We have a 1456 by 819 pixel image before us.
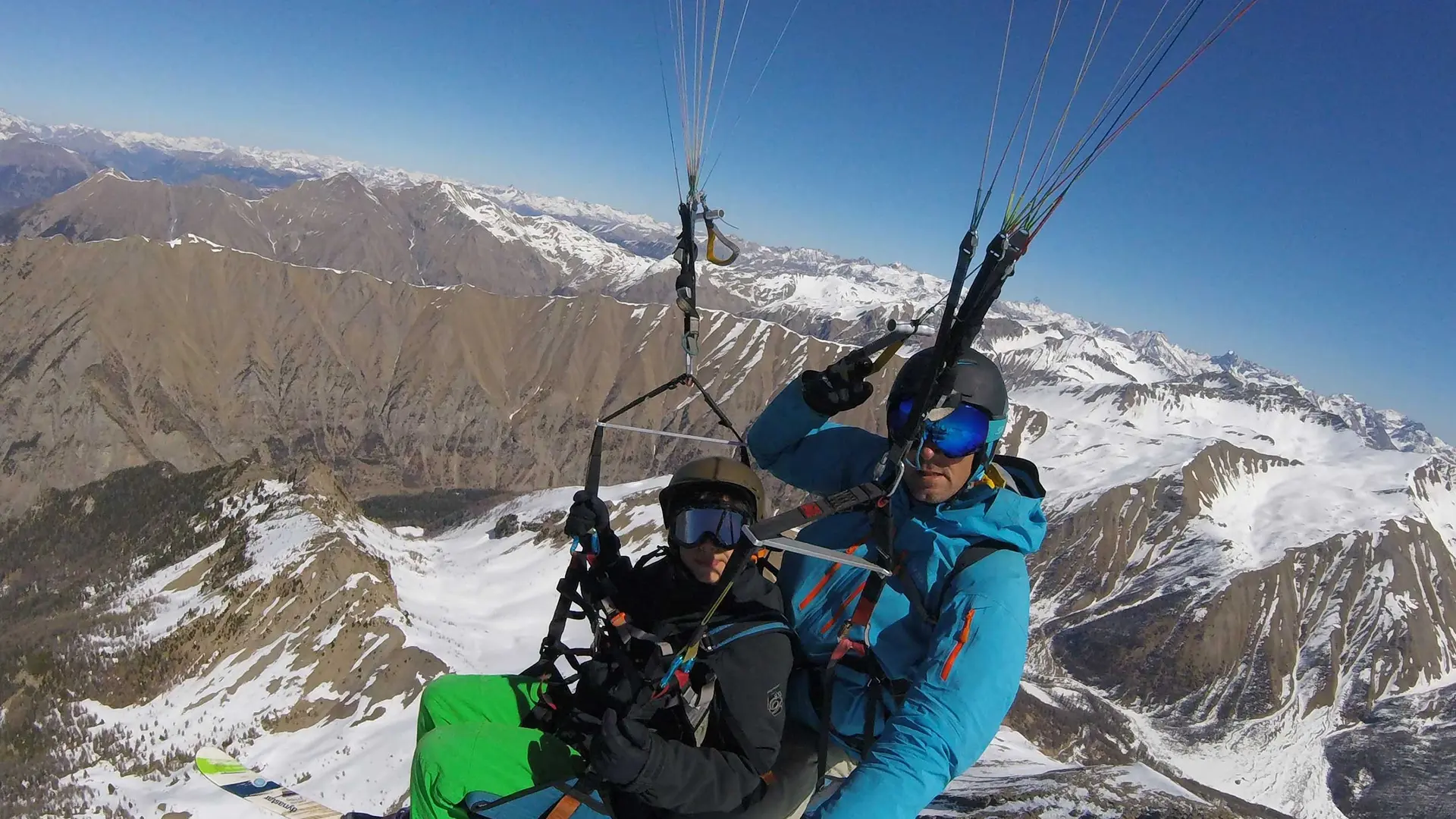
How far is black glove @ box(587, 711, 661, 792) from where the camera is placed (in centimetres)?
454

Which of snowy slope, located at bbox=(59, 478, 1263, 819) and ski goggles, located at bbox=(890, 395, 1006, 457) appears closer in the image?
ski goggles, located at bbox=(890, 395, 1006, 457)

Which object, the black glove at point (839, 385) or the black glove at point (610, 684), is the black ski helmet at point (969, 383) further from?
the black glove at point (610, 684)

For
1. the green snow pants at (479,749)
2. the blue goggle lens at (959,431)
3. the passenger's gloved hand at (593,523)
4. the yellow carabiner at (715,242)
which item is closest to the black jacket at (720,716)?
the green snow pants at (479,749)

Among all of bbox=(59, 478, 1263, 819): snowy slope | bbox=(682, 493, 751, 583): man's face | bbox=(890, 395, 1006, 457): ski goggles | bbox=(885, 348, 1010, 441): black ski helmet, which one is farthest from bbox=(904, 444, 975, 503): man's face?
bbox=(59, 478, 1263, 819): snowy slope

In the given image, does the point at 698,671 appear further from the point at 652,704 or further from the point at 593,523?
the point at 593,523

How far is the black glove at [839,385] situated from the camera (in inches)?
277

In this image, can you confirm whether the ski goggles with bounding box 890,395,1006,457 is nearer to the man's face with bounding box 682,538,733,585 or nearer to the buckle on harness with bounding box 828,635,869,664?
the buckle on harness with bounding box 828,635,869,664

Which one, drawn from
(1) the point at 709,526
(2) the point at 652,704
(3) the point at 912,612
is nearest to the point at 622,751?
(2) the point at 652,704

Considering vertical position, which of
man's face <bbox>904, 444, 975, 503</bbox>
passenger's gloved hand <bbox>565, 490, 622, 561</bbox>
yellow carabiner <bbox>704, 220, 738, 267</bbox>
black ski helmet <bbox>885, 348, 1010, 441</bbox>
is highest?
yellow carabiner <bbox>704, 220, 738, 267</bbox>

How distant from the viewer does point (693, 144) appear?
32.9ft

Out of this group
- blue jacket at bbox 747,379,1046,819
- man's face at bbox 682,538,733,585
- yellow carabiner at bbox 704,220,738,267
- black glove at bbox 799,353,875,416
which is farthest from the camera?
yellow carabiner at bbox 704,220,738,267

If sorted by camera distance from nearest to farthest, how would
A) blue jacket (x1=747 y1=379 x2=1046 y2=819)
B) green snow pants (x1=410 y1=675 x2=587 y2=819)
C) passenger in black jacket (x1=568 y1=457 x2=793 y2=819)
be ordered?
blue jacket (x1=747 y1=379 x2=1046 y2=819), passenger in black jacket (x1=568 y1=457 x2=793 y2=819), green snow pants (x1=410 y1=675 x2=587 y2=819)

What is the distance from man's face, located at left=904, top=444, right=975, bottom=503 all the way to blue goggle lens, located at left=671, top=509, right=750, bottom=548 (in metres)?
1.52

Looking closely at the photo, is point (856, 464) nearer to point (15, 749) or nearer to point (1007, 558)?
point (1007, 558)
